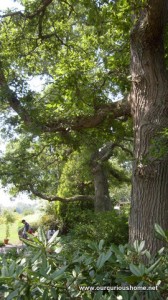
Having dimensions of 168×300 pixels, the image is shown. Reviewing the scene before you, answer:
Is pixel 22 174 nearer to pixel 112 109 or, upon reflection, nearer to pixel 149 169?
pixel 112 109

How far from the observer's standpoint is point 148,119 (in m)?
4.65

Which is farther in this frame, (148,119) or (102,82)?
(102,82)

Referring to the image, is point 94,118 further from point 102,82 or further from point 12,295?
point 12,295

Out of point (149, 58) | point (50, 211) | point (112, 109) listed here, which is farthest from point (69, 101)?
point (50, 211)

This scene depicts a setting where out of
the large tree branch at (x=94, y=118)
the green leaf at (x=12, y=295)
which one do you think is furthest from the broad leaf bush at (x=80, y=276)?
the large tree branch at (x=94, y=118)

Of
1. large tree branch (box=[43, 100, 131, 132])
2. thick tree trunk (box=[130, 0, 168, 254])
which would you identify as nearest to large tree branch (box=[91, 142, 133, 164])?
large tree branch (box=[43, 100, 131, 132])

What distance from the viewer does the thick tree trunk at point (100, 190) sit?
506 inches

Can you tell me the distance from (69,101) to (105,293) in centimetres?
455

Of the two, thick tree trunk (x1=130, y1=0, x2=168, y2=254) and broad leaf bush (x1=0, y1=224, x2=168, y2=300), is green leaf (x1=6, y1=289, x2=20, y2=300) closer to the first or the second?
broad leaf bush (x1=0, y1=224, x2=168, y2=300)

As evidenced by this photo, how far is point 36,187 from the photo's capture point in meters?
9.86

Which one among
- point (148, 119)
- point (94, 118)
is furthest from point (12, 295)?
point (94, 118)

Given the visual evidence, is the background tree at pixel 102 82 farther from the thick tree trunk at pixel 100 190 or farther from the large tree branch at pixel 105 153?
the thick tree trunk at pixel 100 190

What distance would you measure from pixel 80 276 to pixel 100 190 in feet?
37.4

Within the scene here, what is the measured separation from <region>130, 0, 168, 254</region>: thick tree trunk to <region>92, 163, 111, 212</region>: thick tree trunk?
8.31 meters
